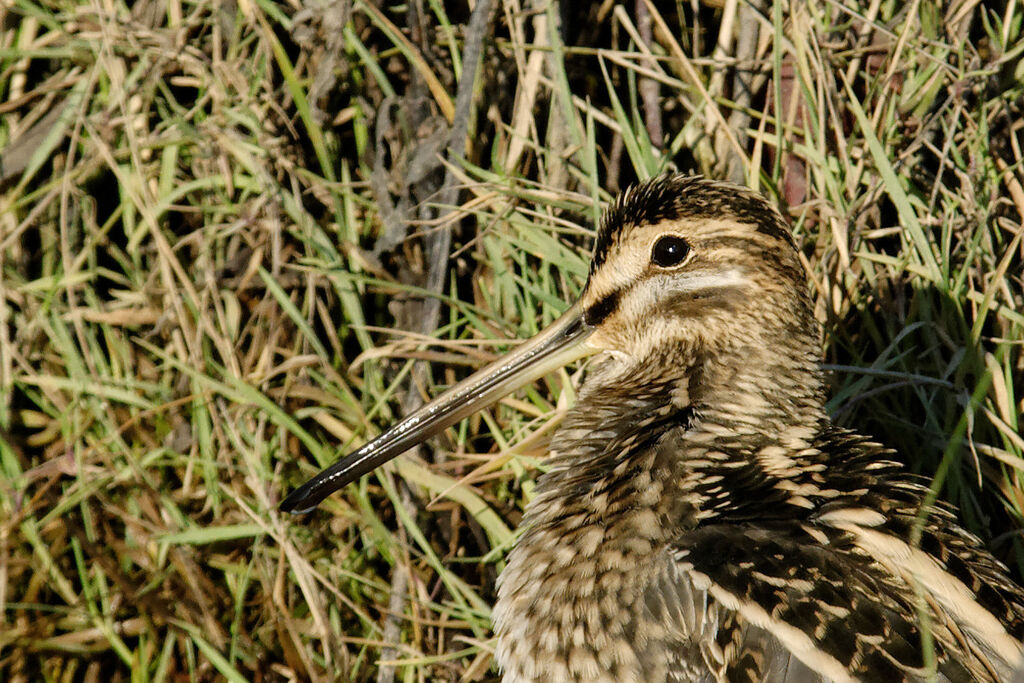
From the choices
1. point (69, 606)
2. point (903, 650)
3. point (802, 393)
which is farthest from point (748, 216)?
point (69, 606)

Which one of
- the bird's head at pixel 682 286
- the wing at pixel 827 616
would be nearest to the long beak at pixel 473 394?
the bird's head at pixel 682 286

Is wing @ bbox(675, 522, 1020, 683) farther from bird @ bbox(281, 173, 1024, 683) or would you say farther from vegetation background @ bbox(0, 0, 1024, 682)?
vegetation background @ bbox(0, 0, 1024, 682)

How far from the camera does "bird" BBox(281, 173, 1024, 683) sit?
203 centimetres

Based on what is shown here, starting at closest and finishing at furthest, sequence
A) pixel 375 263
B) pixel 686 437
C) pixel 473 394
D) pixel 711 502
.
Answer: pixel 711 502 → pixel 686 437 → pixel 473 394 → pixel 375 263

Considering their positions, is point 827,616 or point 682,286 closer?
point 827,616

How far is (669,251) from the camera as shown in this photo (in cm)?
258

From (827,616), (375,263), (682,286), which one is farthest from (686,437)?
(375,263)

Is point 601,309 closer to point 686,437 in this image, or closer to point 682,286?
point 682,286

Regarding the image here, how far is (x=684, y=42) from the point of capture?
3406 millimetres

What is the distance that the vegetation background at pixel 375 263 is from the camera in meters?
3.04

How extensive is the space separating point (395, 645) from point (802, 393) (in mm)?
1174

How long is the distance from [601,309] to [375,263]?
0.85m

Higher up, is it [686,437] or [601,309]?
[601,309]

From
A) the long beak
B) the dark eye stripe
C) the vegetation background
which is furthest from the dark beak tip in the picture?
the dark eye stripe
